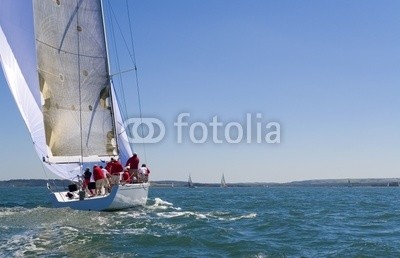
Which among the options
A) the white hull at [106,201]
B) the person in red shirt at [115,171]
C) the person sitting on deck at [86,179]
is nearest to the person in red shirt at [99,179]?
the person in red shirt at [115,171]

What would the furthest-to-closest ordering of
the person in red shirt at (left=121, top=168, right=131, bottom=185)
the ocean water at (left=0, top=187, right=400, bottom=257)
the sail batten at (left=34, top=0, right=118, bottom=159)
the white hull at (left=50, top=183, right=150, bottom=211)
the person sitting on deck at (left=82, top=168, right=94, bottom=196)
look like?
the sail batten at (left=34, top=0, right=118, bottom=159)
the person in red shirt at (left=121, top=168, right=131, bottom=185)
the person sitting on deck at (left=82, top=168, right=94, bottom=196)
the white hull at (left=50, top=183, right=150, bottom=211)
the ocean water at (left=0, top=187, right=400, bottom=257)

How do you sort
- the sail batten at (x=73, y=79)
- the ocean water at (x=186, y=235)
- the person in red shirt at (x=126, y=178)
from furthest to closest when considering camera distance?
the sail batten at (x=73, y=79), the person in red shirt at (x=126, y=178), the ocean water at (x=186, y=235)

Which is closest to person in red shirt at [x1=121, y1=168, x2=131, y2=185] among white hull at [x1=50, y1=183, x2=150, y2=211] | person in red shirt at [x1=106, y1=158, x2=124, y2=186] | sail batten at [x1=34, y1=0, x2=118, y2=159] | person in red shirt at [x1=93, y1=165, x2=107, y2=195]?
person in red shirt at [x1=106, y1=158, x2=124, y2=186]

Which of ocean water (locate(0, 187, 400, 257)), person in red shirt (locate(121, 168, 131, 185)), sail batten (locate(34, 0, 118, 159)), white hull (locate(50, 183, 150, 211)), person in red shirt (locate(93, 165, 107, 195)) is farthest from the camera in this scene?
sail batten (locate(34, 0, 118, 159))

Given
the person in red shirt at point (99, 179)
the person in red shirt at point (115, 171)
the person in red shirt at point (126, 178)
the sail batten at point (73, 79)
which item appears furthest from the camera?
the sail batten at point (73, 79)

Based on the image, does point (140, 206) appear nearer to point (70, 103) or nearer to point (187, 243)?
point (70, 103)

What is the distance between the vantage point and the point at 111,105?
90.6 feet

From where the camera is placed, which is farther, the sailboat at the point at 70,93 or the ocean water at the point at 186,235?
the sailboat at the point at 70,93

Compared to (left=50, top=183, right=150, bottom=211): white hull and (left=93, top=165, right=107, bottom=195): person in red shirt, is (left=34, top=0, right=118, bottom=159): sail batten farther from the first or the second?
(left=50, top=183, right=150, bottom=211): white hull

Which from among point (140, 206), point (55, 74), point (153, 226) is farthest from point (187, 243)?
point (55, 74)

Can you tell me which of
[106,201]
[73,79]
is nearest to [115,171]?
[106,201]

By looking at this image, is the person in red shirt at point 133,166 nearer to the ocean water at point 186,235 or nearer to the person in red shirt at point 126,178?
the person in red shirt at point 126,178

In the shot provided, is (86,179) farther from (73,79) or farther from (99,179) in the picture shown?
(73,79)

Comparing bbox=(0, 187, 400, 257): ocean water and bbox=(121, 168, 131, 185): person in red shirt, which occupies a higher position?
bbox=(121, 168, 131, 185): person in red shirt
